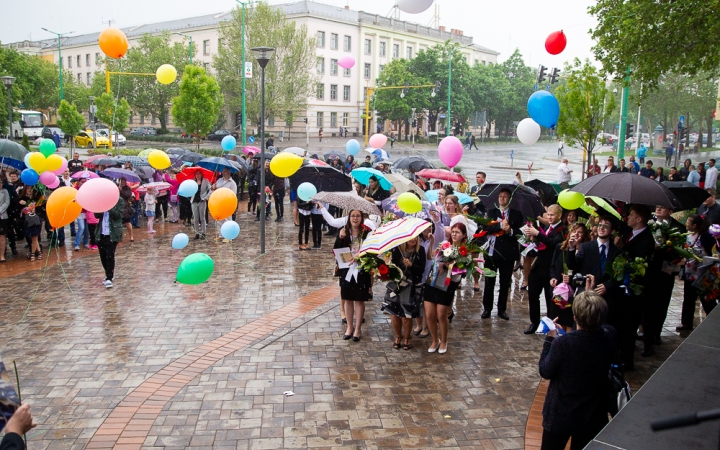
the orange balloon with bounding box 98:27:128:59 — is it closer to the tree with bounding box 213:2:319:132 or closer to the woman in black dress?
the woman in black dress

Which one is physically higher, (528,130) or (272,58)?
(272,58)

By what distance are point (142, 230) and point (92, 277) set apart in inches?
208

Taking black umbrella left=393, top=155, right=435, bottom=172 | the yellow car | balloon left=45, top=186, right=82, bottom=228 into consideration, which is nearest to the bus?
the yellow car

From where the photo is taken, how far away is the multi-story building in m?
67.7

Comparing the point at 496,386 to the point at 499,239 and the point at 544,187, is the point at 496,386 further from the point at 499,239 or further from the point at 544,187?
the point at 544,187

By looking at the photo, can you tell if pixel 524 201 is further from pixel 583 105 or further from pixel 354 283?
pixel 583 105

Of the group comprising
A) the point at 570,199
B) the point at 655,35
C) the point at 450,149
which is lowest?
the point at 570,199

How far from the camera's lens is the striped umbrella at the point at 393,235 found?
706cm

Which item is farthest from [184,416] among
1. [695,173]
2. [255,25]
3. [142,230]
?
[255,25]

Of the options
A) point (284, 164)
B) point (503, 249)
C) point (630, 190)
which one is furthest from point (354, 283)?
point (284, 164)

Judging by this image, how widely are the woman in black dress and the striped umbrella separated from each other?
24.4 inches

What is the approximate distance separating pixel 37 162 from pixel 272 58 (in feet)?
129

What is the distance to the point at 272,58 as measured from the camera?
162ft

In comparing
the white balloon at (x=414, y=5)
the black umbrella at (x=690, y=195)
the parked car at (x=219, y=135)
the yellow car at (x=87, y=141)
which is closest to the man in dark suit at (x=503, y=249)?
the black umbrella at (x=690, y=195)
